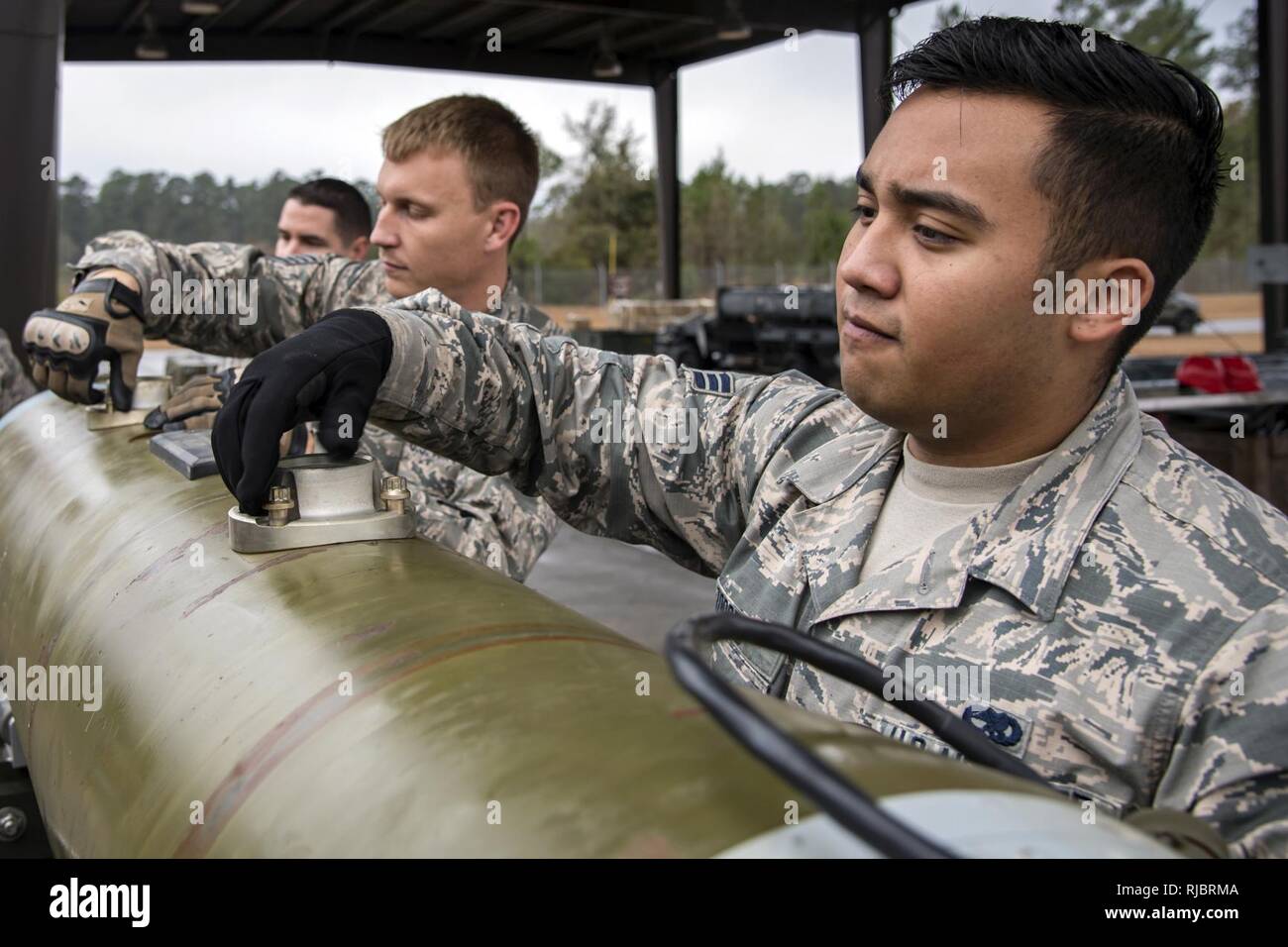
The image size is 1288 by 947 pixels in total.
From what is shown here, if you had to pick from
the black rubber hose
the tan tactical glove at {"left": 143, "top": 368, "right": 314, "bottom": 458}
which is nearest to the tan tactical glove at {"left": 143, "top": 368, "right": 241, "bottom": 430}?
the tan tactical glove at {"left": 143, "top": 368, "right": 314, "bottom": 458}

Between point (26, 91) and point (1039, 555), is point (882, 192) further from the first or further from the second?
point (26, 91)

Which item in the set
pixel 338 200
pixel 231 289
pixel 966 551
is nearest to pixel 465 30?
pixel 338 200

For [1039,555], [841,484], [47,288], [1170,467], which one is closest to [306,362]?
[841,484]

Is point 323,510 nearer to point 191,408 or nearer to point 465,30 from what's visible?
point 191,408

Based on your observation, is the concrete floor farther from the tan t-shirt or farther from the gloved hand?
the tan t-shirt

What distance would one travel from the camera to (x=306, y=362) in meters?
1.43

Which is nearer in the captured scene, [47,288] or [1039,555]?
[1039,555]

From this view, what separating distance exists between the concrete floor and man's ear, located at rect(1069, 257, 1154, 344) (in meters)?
3.64

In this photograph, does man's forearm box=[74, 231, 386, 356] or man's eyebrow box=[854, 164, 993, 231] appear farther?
man's forearm box=[74, 231, 386, 356]

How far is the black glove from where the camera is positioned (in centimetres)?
140

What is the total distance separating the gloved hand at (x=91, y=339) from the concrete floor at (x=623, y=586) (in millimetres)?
2665
